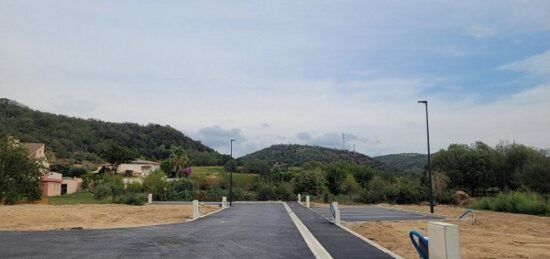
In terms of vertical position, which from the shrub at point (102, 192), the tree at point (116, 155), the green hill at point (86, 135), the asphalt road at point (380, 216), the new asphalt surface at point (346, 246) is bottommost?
the asphalt road at point (380, 216)

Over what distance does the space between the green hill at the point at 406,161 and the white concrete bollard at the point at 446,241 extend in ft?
401

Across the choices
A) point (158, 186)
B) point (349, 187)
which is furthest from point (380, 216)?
point (158, 186)

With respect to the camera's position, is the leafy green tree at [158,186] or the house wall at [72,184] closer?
the leafy green tree at [158,186]

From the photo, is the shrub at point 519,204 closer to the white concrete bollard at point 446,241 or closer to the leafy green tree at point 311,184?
the leafy green tree at point 311,184

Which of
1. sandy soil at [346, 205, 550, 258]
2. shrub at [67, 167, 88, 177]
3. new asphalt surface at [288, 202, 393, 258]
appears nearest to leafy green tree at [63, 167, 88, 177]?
shrub at [67, 167, 88, 177]

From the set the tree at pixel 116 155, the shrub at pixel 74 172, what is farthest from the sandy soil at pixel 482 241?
the tree at pixel 116 155

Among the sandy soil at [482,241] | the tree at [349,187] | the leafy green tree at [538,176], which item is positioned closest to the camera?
the sandy soil at [482,241]

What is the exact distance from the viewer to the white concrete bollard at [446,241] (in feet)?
22.3

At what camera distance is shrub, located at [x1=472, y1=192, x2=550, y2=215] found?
34.4 m

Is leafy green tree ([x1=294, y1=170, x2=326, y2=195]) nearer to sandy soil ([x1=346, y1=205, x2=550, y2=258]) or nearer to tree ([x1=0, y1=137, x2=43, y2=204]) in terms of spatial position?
tree ([x1=0, y1=137, x2=43, y2=204])

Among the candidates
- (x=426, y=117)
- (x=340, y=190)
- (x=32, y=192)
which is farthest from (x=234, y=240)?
(x=340, y=190)

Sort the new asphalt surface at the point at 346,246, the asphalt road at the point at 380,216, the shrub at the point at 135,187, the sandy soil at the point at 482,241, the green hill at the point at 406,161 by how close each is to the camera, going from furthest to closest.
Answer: the green hill at the point at 406,161 < the shrub at the point at 135,187 < the asphalt road at the point at 380,216 < the sandy soil at the point at 482,241 < the new asphalt surface at the point at 346,246

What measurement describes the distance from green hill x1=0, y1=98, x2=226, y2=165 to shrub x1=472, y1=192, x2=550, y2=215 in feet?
275

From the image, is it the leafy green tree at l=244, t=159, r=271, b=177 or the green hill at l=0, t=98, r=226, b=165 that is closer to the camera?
the leafy green tree at l=244, t=159, r=271, b=177
